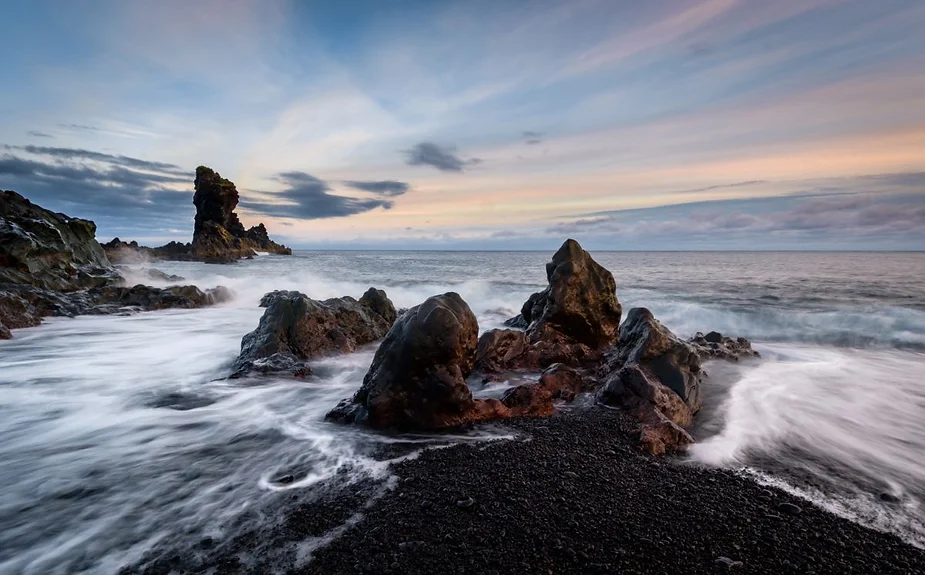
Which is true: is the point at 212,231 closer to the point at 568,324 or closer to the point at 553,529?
the point at 568,324

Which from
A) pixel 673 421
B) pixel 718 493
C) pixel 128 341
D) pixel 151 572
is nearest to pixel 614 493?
pixel 718 493

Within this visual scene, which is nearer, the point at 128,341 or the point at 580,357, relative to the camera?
the point at 580,357

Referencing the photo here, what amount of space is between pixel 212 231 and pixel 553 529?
74.1 m

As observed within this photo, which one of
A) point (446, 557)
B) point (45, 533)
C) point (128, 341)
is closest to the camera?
point (446, 557)

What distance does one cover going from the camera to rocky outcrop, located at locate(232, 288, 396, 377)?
29.0 feet

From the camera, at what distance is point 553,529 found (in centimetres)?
350

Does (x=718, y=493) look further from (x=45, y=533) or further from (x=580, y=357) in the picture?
(x=45, y=533)

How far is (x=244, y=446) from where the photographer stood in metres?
5.61

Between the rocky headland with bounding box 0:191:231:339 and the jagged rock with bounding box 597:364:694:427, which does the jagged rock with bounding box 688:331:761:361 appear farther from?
the rocky headland with bounding box 0:191:231:339

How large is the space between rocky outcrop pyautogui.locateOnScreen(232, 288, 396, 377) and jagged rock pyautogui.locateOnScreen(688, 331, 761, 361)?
7566 mm

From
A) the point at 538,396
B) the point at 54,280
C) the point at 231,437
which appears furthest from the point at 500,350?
the point at 54,280

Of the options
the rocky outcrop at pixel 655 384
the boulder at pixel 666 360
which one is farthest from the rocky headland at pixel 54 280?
the boulder at pixel 666 360

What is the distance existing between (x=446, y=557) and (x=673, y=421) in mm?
3851

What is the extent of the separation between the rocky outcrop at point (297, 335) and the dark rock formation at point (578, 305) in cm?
409
